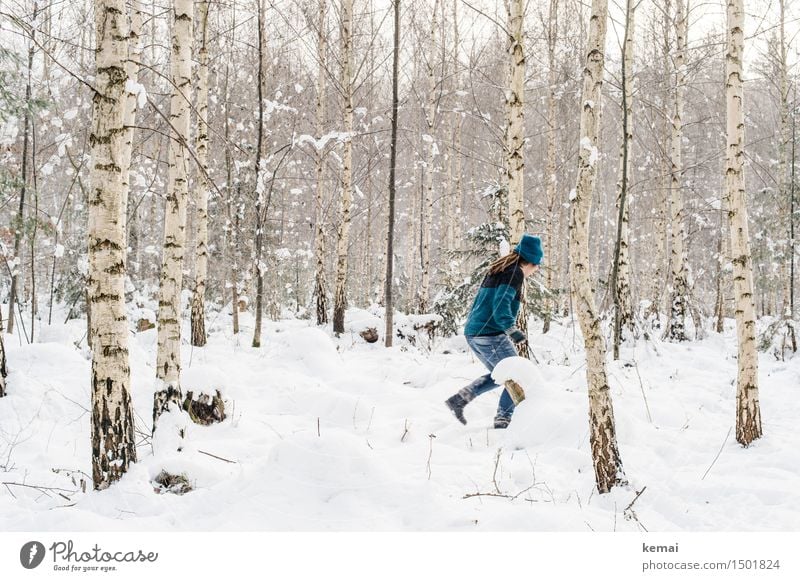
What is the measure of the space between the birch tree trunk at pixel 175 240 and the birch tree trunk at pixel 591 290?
3.54 metres

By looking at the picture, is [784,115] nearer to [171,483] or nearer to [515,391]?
[515,391]

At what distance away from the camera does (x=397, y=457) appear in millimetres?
3789

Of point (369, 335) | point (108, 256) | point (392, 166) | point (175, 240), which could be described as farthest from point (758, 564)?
point (369, 335)

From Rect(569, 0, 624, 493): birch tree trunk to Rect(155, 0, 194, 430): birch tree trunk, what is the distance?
354 cm

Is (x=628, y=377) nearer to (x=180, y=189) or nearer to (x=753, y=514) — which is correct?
(x=753, y=514)

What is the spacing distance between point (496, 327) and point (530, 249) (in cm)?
79

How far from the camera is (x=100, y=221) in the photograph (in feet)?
9.95

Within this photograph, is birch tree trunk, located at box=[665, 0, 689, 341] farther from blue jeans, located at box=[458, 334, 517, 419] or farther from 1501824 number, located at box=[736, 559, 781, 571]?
1501824 number, located at box=[736, 559, 781, 571]

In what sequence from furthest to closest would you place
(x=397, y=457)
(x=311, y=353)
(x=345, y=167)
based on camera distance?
(x=345, y=167) → (x=311, y=353) → (x=397, y=457)

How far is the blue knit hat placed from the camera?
429cm

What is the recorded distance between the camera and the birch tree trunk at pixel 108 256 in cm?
302

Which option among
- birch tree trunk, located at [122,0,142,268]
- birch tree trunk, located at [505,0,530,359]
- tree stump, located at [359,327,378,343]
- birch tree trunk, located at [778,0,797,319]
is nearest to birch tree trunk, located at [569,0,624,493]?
birch tree trunk, located at [122,0,142,268]

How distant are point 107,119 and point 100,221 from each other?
0.63 m

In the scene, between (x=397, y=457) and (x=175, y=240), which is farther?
(x=175, y=240)
